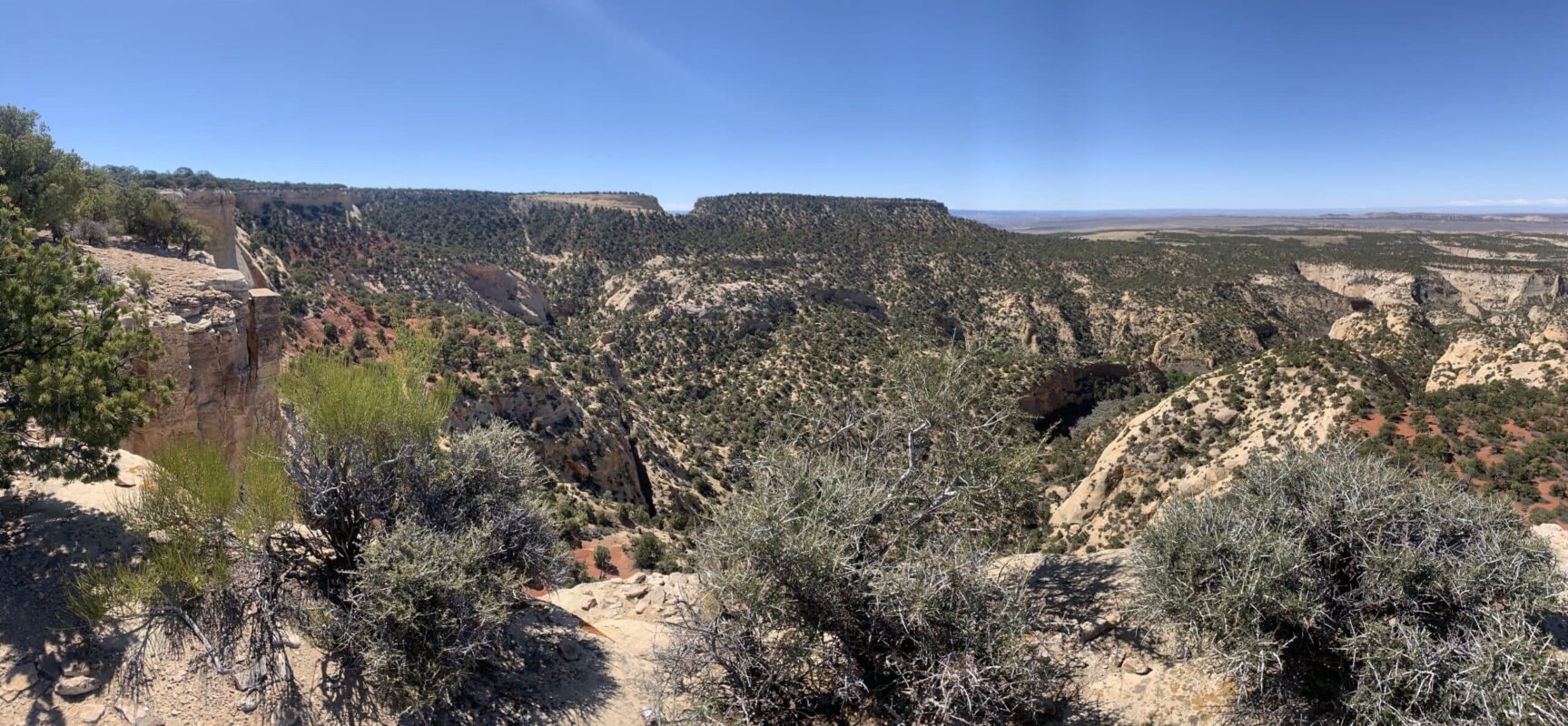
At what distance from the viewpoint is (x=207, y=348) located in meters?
12.2

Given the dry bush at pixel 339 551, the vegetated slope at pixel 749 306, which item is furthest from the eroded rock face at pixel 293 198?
the dry bush at pixel 339 551

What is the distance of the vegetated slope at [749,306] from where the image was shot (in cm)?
2553

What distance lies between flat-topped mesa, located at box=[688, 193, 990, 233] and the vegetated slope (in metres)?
0.54

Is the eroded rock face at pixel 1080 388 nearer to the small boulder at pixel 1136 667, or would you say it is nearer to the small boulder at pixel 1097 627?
the small boulder at pixel 1097 627

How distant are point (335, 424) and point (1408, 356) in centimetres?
4551

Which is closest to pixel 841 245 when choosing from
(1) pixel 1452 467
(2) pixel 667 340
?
(2) pixel 667 340

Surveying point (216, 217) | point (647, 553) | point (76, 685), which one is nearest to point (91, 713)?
point (76, 685)

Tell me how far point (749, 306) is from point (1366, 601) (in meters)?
43.9

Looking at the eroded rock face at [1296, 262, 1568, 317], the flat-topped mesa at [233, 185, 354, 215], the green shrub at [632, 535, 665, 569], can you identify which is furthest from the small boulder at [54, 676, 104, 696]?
the eroded rock face at [1296, 262, 1568, 317]

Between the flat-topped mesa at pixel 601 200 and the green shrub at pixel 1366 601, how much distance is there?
7995 centimetres

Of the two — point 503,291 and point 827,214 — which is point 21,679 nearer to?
point 503,291

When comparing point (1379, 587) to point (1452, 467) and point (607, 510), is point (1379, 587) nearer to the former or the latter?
point (1452, 467)

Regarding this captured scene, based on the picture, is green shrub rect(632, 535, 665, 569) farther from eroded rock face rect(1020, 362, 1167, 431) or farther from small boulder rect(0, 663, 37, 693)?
eroded rock face rect(1020, 362, 1167, 431)

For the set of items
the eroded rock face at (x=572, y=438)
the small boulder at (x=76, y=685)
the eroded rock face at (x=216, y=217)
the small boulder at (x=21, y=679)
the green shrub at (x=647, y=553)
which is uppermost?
the eroded rock face at (x=216, y=217)
